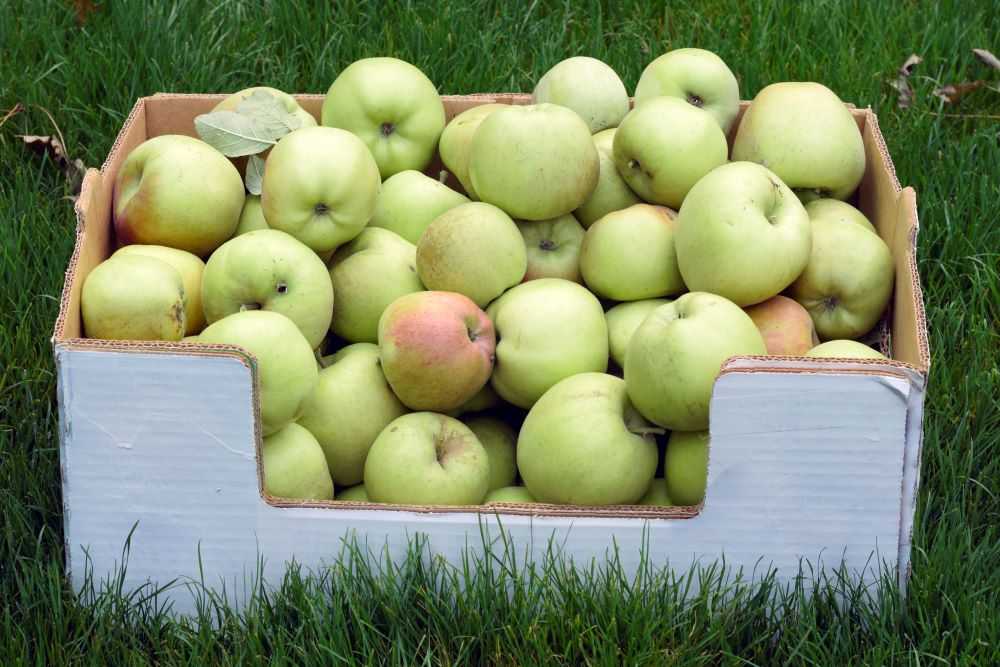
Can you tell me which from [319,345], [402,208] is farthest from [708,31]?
[319,345]

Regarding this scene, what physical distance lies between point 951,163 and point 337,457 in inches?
72.2

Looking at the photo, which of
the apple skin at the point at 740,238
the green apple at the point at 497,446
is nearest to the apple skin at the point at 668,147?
the apple skin at the point at 740,238

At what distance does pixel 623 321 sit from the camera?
222 centimetres

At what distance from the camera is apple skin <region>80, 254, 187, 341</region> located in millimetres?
2018

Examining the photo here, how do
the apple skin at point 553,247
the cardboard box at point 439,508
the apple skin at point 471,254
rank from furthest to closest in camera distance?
the apple skin at point 553,247 → the apple skin at point 471,254 → the cardboard box at point 439,508

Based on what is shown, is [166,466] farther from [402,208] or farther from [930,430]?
[930,430]

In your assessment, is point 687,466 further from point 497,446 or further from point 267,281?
point 267,281

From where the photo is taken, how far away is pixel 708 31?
373 cm

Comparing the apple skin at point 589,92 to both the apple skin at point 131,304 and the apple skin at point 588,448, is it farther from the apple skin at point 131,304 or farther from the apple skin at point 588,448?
the apple skin at point 131,304

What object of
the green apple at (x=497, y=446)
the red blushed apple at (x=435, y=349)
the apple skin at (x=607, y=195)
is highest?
the apple skin at (x=607, y=195)

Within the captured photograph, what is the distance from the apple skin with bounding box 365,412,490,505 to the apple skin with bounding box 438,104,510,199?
576 millimetres

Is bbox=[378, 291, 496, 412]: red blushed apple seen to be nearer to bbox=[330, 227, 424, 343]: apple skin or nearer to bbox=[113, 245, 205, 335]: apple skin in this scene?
bbox=[330, 227, 424, 343]: apple skin

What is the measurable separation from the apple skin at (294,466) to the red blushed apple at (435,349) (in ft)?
0.59

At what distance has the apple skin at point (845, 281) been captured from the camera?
223 centimetres
